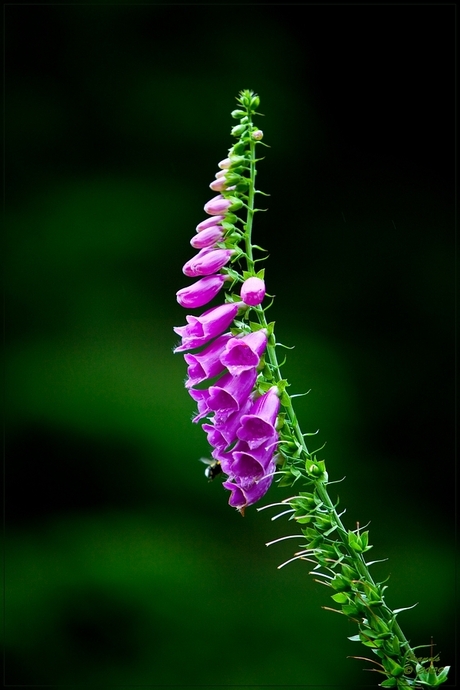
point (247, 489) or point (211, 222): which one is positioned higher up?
point (211, 222)

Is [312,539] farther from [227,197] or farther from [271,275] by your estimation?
[271,275]

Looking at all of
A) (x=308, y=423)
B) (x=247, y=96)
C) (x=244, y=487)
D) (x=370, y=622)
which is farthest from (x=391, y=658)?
(x=308, y=423)

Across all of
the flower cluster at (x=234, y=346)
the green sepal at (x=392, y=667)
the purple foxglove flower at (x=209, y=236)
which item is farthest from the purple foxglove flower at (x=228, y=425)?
the green sepal at (x=392, y=667)

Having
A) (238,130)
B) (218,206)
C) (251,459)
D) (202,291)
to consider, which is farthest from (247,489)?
(238,130)

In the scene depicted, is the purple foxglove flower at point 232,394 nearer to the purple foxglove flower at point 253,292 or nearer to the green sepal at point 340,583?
the purple foxglove flower at point 253,292

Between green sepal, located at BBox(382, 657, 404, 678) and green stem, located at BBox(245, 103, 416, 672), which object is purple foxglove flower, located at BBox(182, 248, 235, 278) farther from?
green sepal, located at BBox(382, 657, 404, 678)

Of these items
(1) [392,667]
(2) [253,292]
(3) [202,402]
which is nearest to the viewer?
(1) [392,667]

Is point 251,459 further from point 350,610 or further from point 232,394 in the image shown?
point 350,610
